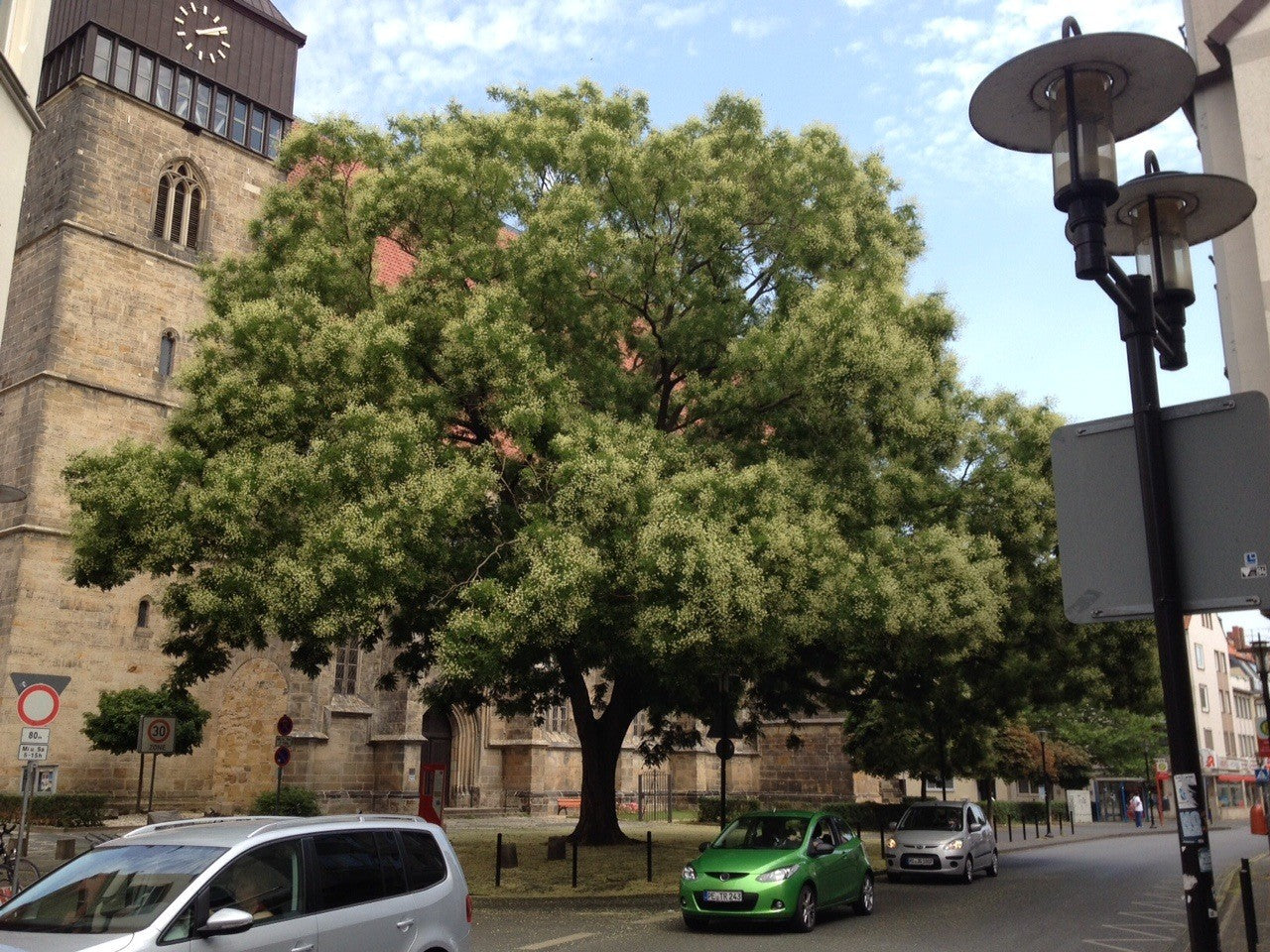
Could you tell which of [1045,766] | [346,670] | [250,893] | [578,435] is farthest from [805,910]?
[1045,766]

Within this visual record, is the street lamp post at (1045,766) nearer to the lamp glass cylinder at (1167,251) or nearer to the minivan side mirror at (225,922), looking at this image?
the lamp glass cylinder at (1167,251)

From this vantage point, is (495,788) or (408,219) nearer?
(408,219)

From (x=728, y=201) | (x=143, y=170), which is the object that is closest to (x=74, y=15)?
(x=143, y=170)

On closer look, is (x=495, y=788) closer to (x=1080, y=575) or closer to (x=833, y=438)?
(x=833, y=438)

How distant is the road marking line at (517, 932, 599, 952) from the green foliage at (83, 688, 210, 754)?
20.0 m

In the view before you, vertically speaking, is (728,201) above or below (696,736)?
above

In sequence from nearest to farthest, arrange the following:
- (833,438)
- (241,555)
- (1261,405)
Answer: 1. (1261,405)
2. (241,555)
3. (833,438)

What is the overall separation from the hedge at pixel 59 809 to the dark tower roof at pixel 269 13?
25.7 meters

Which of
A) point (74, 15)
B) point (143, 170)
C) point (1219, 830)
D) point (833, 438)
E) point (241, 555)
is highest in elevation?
point (74, 15)

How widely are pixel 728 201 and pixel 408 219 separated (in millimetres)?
5219

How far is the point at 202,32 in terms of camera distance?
36.5 meters

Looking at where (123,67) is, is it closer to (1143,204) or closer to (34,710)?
(34,710)

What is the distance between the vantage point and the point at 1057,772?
51.8m

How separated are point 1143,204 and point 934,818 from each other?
689 inches
